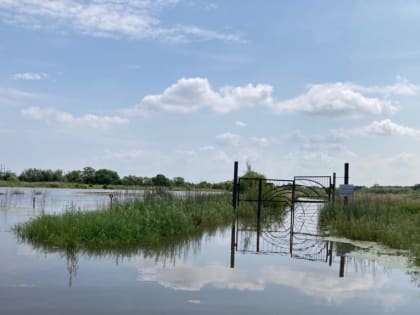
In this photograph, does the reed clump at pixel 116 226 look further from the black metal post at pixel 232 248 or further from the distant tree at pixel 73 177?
the distant tree at pixel 73 177

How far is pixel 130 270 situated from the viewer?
29.2 feet

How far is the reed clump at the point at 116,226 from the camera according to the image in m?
11.5

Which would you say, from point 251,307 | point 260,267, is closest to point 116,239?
point 260,267

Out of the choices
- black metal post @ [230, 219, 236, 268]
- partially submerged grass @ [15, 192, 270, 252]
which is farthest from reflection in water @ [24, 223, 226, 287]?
black metal post @ [230, 219, 236, 268]

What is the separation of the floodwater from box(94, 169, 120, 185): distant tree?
2590 inches

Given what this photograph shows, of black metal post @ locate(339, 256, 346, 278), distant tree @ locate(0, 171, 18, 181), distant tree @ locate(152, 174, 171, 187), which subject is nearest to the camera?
black metal post @ locate(339, 256, 346, 278)

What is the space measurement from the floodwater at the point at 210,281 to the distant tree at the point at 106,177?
6579cm

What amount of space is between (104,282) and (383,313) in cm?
414

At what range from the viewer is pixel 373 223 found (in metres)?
14.3

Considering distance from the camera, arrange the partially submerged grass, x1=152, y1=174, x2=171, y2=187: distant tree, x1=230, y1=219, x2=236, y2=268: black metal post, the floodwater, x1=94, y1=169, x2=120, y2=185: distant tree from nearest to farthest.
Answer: the floodwater < x1=230, y1=219, x2=236, y2=268: black metal post < the partially submerged grass < x1=152, y1=174, x2=171, y2=187: distant tree < x1=94, y1=169, x2=120, y2=185: distant tree

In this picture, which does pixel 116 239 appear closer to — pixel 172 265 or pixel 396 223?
pixel 172 265

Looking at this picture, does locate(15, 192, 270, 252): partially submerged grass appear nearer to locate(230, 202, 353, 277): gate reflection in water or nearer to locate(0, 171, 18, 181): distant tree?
locate(230, 202, 353, 277): gate reflection in water

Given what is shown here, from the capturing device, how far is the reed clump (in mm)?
11508

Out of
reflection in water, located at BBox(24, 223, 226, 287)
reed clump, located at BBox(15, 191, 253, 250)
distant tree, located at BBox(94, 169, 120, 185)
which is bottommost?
reflection in water, located at BBox(24, 223, 226, 287)
